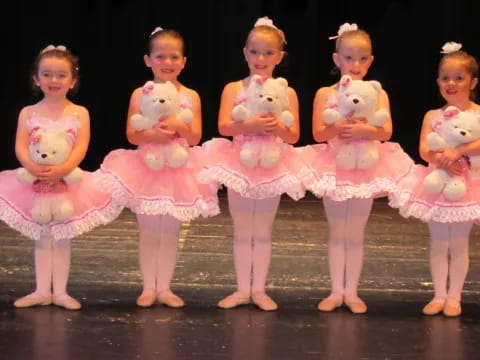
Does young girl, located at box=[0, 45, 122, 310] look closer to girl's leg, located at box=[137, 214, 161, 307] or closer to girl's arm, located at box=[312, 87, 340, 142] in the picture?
girl's leg, located at box=[137, 214, 161, 307]

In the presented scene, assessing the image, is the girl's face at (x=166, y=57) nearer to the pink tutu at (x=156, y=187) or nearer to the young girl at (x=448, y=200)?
the pink tutu at (x=156, y=187)

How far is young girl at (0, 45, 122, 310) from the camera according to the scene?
3420 mm

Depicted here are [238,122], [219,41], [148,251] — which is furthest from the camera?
[219,41]

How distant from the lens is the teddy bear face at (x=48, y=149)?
3.38 m

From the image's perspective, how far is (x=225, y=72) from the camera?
687 centimetres

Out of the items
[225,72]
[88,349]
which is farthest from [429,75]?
[88,349]

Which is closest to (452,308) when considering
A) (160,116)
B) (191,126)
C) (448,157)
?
(448,157)

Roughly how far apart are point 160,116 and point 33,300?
0.93 meters

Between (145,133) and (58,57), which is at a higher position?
(58,57)

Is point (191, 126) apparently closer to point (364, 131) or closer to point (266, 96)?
point (266, 96)

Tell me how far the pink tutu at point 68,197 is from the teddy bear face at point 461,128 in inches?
54.0

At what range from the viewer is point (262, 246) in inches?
141

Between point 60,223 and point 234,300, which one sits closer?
point 60,223

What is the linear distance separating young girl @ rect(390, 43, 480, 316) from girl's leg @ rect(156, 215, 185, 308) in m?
0.93
